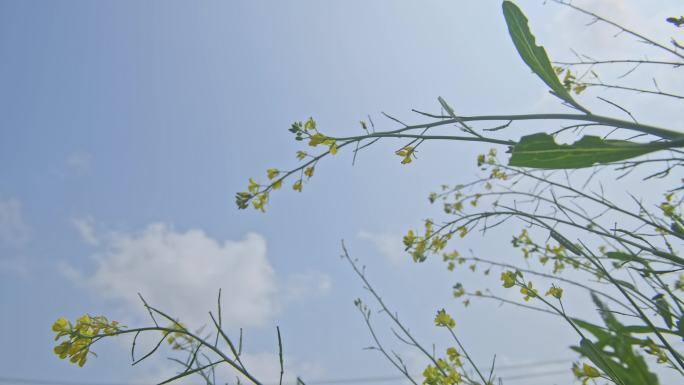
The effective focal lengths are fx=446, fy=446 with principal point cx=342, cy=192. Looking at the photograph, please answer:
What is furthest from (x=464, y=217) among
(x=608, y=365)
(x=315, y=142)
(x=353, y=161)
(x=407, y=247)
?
(x=608, y=365)

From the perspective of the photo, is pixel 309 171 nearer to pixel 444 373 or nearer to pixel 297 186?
pixel 297 186

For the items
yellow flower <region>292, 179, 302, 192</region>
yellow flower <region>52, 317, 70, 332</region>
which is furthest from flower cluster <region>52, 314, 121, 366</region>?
yellow flower <region>292, 179, 302, 192</region>

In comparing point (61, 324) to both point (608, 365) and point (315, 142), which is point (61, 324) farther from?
point (608, 365)

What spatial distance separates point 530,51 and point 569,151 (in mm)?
375

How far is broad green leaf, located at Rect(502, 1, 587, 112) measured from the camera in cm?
127

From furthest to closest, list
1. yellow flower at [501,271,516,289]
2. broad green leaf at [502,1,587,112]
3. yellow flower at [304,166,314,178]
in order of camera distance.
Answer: yellow flower at [304,166,314,178] → yellow flower at [501,271,516,289] → broad green leaf at [502,1,587,112]

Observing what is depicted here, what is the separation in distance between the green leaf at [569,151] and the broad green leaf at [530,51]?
195 mm

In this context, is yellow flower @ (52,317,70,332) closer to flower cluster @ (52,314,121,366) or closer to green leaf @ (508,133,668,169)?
flower cluster @ (52,314,121,366)

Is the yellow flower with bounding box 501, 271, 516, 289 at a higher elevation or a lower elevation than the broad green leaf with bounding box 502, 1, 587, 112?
lower

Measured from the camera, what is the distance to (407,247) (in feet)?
7.73

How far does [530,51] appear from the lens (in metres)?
1.30

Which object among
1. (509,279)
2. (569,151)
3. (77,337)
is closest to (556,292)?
(509,279)

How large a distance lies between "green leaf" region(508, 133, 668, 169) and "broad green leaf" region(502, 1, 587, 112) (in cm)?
20

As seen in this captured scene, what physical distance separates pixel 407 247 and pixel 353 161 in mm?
878
